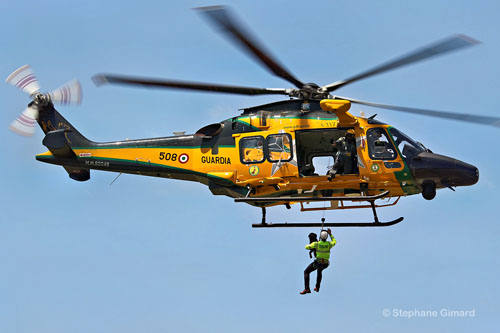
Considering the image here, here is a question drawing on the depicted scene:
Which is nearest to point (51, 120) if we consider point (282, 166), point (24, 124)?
point (24, 124)

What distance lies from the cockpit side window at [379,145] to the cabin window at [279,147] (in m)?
1.66

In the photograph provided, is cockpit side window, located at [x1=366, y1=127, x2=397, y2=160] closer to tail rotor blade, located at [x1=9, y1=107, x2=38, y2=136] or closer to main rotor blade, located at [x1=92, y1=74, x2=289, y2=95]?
main rotor blade, located at [x1=92, y1=74, x2=289, y2=95]

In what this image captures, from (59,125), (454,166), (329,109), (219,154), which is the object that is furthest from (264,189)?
(59,125)

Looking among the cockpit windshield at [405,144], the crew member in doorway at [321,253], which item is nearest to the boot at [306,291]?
the crew member in doorway at [321,253]

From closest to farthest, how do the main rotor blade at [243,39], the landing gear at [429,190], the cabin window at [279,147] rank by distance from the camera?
1. the main rotor blade at [243,39]
2. the landing gear at [429,190]
3. the cabin window at [279,147]

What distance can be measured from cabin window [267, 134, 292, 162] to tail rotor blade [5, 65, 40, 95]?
649 cm

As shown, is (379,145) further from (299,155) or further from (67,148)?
(67,148)

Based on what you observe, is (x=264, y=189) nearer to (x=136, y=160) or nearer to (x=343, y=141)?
(x=343, y=141)

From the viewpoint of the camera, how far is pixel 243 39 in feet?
44.3

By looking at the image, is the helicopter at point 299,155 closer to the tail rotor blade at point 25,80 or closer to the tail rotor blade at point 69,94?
the tail rotor blade at point 69,94

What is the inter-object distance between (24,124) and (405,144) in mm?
8960

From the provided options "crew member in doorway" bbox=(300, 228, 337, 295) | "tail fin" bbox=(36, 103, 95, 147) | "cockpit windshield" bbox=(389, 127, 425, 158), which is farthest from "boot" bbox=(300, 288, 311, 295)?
"tail fin" bbox=(36, 103, 95, 147)

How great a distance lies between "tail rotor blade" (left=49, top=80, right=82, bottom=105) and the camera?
18578mm

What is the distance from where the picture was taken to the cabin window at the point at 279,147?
16234mm
